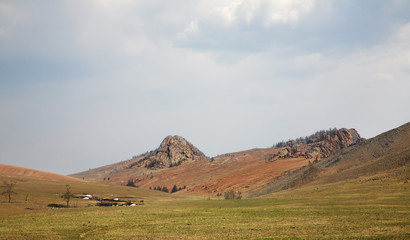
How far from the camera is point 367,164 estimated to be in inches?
4419

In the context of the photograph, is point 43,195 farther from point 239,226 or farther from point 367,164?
point 367,164

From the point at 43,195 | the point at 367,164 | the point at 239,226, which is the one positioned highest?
the point at 43,195

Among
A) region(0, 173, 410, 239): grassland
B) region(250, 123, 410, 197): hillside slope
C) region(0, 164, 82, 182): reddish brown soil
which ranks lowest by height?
region(0, 173, 410, 239): grassland

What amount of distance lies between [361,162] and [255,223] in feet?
284

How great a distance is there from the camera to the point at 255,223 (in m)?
47.4

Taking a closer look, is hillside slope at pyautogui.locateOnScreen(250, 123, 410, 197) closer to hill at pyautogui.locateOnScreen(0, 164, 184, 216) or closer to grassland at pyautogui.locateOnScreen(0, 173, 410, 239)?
grassland at pyautogui.locateOnScreen(0, 173, 410, 239)

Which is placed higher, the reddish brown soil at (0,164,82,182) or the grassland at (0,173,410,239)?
the reddish brown soil at (0,164,82,182)

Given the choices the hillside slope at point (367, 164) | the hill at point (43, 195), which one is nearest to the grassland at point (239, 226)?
the hill at point (43, 195)

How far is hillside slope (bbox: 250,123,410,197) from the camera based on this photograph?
3856 inches

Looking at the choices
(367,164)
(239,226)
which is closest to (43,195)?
(239,226)

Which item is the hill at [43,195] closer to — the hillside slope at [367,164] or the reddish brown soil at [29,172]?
the reddish brown soil at [29,172]

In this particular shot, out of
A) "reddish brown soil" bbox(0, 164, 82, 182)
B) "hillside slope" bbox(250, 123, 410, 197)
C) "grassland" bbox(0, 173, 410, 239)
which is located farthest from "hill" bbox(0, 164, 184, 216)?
"hillside slope" bbox(250, 123, 410, 197)

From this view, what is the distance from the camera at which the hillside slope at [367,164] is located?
9794cm

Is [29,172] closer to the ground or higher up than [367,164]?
higher up
